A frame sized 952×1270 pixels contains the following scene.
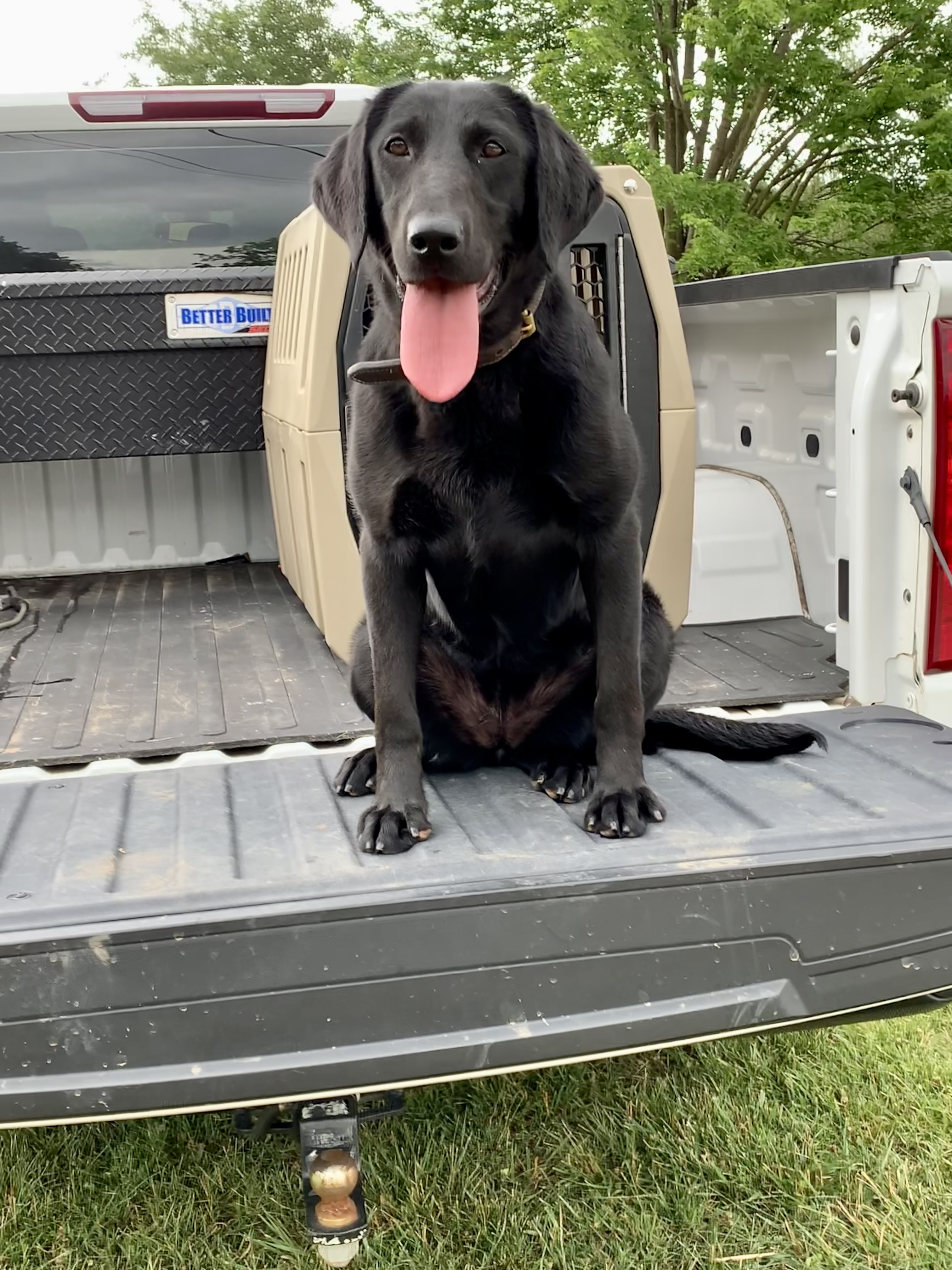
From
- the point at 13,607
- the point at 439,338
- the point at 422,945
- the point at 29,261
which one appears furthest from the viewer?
the point at 29,261

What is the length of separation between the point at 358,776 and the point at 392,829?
0.93ft

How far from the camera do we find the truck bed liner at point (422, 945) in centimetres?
142

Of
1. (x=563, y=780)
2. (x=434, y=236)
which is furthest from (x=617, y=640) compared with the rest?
(x=434, y=236)

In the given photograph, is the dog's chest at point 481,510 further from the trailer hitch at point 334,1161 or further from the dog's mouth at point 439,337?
the trailer hitch at point 334,1161

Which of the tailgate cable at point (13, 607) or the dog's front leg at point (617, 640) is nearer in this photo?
the dog's front leg at point (617, 640)

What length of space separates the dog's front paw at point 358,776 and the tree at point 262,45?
3804 centimetres

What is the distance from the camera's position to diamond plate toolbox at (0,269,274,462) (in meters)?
3.40

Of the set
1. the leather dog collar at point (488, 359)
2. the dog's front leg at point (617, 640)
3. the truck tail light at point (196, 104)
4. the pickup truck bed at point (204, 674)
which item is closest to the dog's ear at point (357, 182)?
the leather dog collar at point (488, 359)

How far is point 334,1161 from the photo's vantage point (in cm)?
157

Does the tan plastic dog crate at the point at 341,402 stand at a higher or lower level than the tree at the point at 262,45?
lower

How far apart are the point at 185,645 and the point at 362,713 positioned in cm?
72

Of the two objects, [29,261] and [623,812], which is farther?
[29,261]

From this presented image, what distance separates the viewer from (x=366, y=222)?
77.1 inches

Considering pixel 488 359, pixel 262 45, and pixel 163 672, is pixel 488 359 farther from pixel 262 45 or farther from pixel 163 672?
pixel 262 45
